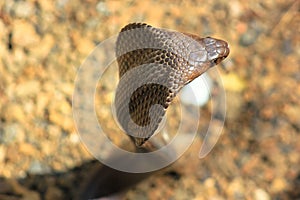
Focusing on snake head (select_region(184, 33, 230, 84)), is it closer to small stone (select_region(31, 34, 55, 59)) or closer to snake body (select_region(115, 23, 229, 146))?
snake body (select_region(115, 23, 229, 146))

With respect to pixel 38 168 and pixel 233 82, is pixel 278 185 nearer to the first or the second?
pixel 233 82

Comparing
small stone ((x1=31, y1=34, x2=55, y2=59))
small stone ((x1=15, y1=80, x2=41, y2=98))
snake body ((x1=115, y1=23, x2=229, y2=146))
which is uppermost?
snake body ((x1=115, y1=23, x2=229, y2=146))

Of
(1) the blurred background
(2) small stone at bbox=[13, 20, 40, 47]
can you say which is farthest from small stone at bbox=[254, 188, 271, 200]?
(2) small stone at bbox=[13, 20, 40, 47]

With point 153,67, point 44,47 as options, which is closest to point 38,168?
point 44,47

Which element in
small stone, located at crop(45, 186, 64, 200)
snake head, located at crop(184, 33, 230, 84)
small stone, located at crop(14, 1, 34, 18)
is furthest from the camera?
small stone, located at crop(14, 1, 34, 18)

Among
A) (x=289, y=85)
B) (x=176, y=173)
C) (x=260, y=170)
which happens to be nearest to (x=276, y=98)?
(x=289, y=85)
